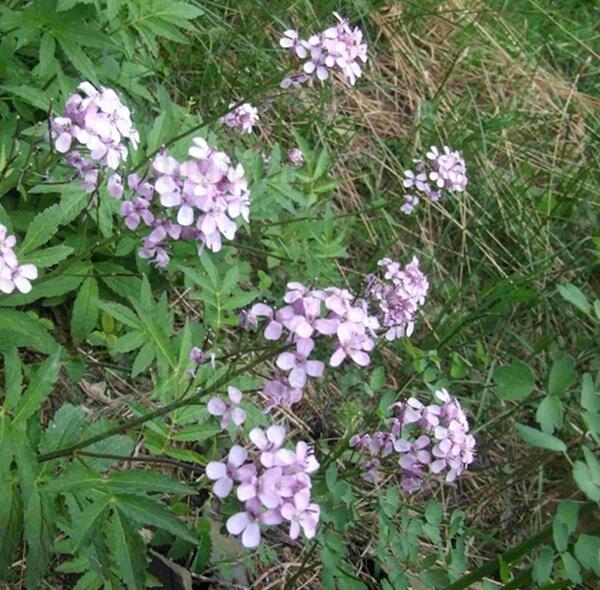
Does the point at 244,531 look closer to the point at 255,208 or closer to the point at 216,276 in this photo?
the point at 216,276

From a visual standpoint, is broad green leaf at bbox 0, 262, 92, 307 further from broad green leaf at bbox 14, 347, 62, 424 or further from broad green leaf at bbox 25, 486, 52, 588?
broad green leaf at bbox 25, 486, 52, 588

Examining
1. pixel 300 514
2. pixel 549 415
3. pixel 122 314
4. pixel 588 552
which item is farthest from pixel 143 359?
pixel 588 552

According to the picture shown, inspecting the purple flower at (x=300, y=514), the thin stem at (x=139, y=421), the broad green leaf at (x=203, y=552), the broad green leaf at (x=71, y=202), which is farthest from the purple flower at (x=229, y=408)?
the broad green leaf at (x=71, y=202)

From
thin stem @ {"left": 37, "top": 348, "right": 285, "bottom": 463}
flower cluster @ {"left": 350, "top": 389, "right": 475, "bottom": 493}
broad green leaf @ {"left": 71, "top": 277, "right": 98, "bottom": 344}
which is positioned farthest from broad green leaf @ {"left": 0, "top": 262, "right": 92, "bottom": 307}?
flower cluster @ {"left": 350, "top": 389, "right": 475, "bottom": 493}

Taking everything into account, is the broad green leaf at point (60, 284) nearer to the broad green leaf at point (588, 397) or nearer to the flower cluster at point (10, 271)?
the flower cluster at point (10, 271)

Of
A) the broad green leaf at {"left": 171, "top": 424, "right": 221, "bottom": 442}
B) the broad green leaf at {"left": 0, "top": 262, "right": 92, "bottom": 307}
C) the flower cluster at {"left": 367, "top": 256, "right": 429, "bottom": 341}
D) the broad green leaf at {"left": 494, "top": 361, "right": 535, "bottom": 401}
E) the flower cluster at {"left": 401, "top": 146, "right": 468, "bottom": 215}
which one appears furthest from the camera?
the flower cluster at {"left": 401, "top": 146, "right": 468, "bottom": 215}

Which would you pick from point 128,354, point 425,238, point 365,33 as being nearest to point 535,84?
point 365,33

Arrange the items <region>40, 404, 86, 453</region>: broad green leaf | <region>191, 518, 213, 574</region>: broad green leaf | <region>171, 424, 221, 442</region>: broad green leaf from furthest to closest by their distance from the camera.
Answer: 1. <region>191, 518, 213, 574</region>: broad green leaf
2. <region>171, 424, 221, 442</region>: broad green leaf
3. <region>40, 404, 86, 453</region>: broad green leaf
